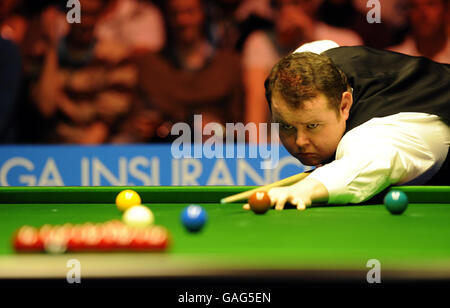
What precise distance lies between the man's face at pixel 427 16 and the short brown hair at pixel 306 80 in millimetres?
3253

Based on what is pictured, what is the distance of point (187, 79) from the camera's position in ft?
19.6

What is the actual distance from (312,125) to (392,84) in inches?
19.4

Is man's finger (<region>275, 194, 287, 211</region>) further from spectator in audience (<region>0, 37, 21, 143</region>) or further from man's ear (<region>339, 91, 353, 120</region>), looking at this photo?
spectator in audience (<region>0, 37, 21, 143</region>)

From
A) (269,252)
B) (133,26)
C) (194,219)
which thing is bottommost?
(269,252)

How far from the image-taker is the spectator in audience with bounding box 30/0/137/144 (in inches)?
239

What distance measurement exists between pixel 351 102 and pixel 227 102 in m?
3.12

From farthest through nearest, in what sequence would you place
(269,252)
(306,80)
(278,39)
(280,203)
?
1. (278,39)
2. (306,80)
3. (280,203)
4. (269,252)

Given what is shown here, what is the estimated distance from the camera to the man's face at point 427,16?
18.9 ft

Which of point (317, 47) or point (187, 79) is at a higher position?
point (187, 79)

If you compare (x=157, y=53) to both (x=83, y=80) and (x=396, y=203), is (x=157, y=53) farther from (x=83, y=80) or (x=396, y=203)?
(x=396, y=203)

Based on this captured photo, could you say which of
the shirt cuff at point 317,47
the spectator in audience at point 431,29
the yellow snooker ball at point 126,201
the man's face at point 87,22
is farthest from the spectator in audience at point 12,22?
the yellow snooker ball at point 126,201

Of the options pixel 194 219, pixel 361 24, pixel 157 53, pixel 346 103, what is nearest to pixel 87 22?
pixel 157 53

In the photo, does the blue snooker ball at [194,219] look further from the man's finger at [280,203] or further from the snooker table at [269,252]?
the man's finger at [280,203]

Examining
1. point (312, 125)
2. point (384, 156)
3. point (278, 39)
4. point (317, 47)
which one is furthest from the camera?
point (278, 39)
